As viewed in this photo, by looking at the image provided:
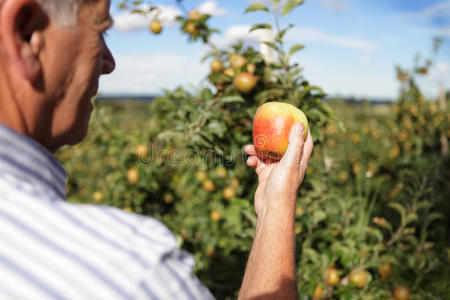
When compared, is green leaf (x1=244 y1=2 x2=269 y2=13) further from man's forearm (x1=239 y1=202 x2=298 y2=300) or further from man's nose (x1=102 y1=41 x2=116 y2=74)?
man's forearm (x1=239 y1=202 x2=298 y2=300)

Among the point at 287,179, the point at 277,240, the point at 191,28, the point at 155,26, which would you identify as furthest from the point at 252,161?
the point at 155,26

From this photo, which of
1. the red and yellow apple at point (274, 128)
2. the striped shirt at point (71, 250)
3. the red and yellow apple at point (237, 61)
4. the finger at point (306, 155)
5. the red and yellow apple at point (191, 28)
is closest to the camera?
the striped shirt at point (71, 250)

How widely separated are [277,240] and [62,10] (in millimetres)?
695

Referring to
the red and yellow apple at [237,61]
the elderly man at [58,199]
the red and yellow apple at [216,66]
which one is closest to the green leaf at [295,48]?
the red and yellow apple at [237,61]

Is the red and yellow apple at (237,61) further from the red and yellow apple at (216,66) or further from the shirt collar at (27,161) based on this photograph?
the shirt collar at (27,161)

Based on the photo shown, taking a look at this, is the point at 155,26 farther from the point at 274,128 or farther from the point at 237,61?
the point at 274,128

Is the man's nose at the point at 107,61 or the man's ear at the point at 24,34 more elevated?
the man's ear at the point at 24,34

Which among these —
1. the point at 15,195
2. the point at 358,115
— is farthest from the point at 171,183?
the point at 358,115

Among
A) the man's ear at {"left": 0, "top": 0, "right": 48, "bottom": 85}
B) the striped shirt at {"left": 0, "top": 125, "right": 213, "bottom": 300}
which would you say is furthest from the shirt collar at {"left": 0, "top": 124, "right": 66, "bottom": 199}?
the man's ear at {"left": 0, "top": 0, "right": 48, "bottom": 85}

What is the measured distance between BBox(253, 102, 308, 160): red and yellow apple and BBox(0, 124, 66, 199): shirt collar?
2.94 feet

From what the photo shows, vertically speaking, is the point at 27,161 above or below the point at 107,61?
below

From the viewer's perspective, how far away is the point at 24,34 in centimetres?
60

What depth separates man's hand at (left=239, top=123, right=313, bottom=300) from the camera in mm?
809

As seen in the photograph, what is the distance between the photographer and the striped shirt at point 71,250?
500mm
